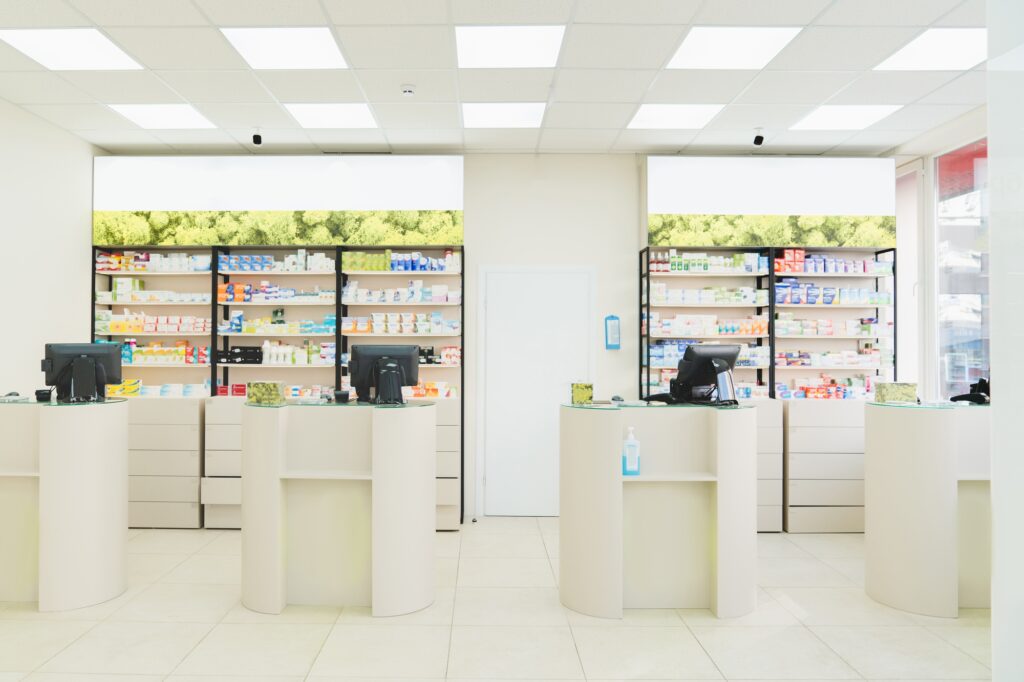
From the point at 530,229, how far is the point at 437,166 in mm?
1069

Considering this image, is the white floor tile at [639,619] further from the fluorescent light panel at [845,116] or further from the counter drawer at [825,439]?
the fluorescent light panel at [845,116]

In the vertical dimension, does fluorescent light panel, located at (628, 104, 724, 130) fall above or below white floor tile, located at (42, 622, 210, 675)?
above

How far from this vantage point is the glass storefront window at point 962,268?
5.64 meters

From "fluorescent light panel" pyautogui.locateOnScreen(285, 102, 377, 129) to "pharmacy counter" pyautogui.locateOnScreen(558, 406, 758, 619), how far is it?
3.03 meters

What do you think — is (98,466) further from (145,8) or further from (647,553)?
(647,553)

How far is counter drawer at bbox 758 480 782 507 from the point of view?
19.1 feet

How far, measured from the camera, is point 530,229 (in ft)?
21.2

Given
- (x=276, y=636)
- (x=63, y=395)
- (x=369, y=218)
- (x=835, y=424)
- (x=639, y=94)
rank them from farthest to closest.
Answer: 1. (x=369, y=218)
2. (x=835, y=424)
3. (x=639, y=94)
4. (x=63, y=395)
5. (x=276, y=636)

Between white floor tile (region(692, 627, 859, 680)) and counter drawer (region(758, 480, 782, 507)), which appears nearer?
white floor tile (region(692, 627, 859, 680))

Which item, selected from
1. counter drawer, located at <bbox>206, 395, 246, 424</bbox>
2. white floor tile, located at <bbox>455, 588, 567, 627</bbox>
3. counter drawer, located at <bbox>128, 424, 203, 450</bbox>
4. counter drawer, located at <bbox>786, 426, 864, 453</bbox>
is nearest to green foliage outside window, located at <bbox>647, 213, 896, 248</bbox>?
counter drawer, located at <bbox>786, 426, 864, 453</bbox>

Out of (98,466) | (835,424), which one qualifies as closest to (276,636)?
(98,466)

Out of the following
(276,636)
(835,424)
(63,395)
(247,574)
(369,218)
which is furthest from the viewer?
(369,218)

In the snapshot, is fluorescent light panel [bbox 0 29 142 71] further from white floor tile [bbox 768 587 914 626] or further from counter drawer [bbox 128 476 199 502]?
white floor tile [bbox 768 587 914 626]

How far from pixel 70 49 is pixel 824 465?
6.45 meters
